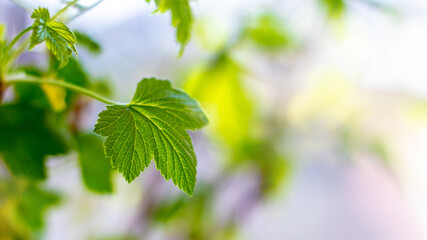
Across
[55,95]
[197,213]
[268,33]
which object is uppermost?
[268,33]

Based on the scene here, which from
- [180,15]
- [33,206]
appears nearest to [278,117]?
[33,206]

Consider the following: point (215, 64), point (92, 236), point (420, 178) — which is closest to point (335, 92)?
point (215, 64)

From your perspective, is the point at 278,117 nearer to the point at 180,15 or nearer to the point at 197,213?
the point at 197,213

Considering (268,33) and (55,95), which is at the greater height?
(268,33)

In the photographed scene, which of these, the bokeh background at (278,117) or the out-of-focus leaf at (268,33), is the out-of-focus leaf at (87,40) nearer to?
the bokeh background at (278,117)

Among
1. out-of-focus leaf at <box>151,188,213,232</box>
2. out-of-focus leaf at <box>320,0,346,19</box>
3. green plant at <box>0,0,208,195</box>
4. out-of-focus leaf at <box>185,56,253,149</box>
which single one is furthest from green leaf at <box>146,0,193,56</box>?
out-of-focus leaf at <box>151,188,213,232</box>

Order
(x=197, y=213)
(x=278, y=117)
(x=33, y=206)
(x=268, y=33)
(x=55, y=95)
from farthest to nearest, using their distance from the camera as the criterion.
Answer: (x=278, y=117) < (x=197, y=213) < (x=268, y=33) < (x=33, y=206) < (x=55, y=95)
